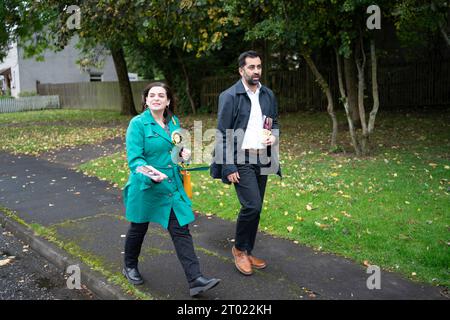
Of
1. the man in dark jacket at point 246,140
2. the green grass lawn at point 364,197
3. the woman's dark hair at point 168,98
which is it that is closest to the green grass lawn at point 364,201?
the green grass lawn at point 364,197

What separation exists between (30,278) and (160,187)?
1937 millimetres

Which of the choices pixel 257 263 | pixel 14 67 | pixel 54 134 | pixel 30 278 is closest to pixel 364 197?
pixel 257 263

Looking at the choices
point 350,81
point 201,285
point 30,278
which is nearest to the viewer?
point 201,285

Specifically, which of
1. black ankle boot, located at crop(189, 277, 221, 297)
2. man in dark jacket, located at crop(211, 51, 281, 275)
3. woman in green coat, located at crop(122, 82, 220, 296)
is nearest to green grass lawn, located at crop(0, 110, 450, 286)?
man in dark jacket, located at crop(211, 51, 281, 275)

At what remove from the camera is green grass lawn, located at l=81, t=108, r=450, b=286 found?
199 inches

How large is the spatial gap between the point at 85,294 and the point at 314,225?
A: 2.84 metres

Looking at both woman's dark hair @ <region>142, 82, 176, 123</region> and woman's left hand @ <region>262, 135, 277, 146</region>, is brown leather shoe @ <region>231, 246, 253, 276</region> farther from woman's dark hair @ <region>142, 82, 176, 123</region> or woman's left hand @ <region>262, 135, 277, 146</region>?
woman's dark hair @ <region>142, 82, 176, 123</region>

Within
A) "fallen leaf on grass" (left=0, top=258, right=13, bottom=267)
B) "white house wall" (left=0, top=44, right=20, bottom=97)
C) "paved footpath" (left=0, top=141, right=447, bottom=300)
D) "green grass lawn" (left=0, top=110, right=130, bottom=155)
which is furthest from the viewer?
"white house wall" (left=0, top=44, right=20, bottom=97)

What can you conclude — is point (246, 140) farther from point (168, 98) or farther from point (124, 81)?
point (124, 81)

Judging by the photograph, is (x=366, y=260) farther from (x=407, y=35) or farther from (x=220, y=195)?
(x=407, y=35)

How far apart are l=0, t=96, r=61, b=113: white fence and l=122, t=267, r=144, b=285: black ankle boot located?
30.6 meters

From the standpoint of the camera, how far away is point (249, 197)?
4.49 meters

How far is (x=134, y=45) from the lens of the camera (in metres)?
20.5
